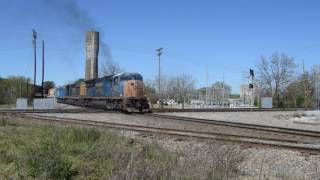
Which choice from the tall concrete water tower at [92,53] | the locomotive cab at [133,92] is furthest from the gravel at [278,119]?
the tall concrete water tower at [92,53]

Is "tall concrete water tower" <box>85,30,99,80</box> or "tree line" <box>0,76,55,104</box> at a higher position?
"tall concrete water tower" <box>85,30,99,80</box>

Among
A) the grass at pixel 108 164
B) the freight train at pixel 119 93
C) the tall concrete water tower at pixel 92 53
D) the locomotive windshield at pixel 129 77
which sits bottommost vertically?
the grass at pixel 108 164

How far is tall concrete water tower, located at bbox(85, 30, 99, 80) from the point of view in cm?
6925

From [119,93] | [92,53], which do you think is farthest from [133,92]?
[92,53]

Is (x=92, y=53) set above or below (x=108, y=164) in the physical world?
above

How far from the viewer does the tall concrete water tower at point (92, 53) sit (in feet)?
227

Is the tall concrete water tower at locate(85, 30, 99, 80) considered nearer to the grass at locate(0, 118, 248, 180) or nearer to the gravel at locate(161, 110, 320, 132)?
the gravel at locate(161, 110, 320, 132)

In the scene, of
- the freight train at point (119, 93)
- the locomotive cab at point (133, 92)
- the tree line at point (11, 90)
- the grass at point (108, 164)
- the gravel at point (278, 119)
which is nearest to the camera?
the grass at point (108, 164)

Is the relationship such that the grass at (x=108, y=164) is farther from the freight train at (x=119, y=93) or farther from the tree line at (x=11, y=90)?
the tree line at (x=11, y=90)

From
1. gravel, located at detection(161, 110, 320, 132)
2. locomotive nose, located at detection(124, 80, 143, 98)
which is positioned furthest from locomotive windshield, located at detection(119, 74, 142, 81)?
gravel, located at detection(161, 110, 320, 132)

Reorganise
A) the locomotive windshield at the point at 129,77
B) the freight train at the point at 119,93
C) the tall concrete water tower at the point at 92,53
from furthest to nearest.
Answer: the tall concrete water tower at the point at 92,53 → the locomotive windshield at the point at 129,77 → the freight train at the point at 119,93

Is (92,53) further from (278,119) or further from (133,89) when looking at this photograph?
(278,119)

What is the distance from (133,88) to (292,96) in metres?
65.2

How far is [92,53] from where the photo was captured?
70562mm
